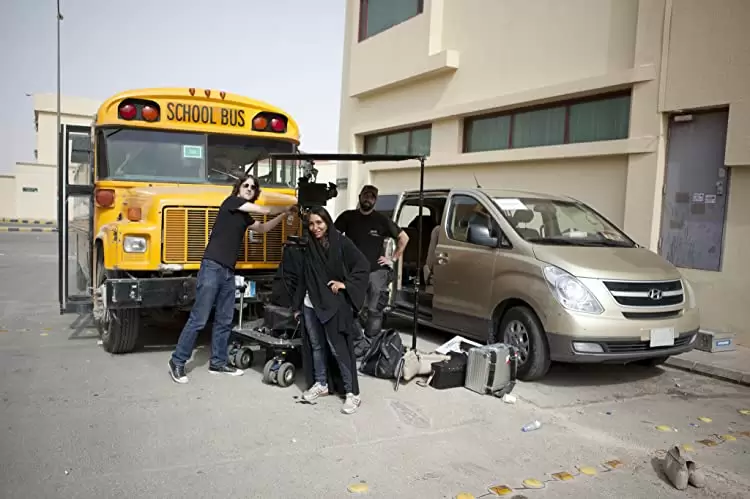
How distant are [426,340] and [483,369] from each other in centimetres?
262

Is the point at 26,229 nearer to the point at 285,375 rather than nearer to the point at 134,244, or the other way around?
the point at 134,244

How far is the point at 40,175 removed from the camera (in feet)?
143

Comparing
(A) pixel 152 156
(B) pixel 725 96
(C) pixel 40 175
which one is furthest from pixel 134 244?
(C) pixel 40 175

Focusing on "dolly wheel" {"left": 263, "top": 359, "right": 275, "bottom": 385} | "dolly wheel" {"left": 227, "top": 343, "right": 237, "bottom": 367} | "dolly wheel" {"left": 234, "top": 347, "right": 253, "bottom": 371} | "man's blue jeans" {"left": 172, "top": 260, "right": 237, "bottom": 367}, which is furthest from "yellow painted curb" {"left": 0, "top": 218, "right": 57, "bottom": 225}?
"dolly wheel" {"left": 263, "top": 359, "right": 275, "bottom": 385}

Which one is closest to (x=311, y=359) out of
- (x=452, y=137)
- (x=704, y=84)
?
(x=704, y=84)

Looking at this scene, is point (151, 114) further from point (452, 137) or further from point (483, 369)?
point (452, 137)

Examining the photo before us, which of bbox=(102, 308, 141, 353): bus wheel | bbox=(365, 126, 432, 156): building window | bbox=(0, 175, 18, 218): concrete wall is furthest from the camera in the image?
bbox=(0, 175, 18, 218): concrete wall

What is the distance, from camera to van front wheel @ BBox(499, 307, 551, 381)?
6.23m

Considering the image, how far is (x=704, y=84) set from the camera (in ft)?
27.6

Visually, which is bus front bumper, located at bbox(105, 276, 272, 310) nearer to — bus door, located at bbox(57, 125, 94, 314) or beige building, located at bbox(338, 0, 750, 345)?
bus door, located at bbox(57, 125, 94, 314)

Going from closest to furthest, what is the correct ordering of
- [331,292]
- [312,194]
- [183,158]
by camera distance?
[331,292] → [312,194] → [183,158]

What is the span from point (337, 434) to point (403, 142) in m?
11.4

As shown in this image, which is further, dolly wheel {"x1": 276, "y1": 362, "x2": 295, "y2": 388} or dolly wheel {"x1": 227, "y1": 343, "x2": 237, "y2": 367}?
dolly wheel {"x1": 227, "y1": 343, "x2": 237, "y2": 367}

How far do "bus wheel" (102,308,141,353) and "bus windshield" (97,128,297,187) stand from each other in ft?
4.87
